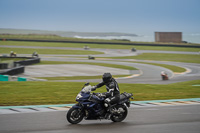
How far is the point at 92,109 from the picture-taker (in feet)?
32.7

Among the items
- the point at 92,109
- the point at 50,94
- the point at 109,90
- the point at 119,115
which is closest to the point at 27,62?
the point at 50,94

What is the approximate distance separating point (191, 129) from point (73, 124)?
357 centimetres

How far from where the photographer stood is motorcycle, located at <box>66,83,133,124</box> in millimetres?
9727

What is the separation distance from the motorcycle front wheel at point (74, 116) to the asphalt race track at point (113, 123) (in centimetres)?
15

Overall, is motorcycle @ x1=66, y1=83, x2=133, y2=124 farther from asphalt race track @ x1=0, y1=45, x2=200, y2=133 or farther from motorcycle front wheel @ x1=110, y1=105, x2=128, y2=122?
asphalt race track @ x1=0, y1=45, x2=200, y2=133

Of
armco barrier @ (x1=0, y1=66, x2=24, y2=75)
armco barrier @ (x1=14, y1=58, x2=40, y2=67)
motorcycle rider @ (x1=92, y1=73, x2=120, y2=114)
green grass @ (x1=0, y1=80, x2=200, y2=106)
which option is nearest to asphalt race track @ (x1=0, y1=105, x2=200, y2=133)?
motorcycle rider @ (x1=92, y1=73, x2=120, y2=114)

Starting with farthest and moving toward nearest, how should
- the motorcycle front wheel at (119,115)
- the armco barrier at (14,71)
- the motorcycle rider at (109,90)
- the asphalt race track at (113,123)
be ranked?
1. the armco barrier at (14,71)
2. the motorcycle front wheel at (119,115)
3. the motorcycle rider at (109,90)
4. the asphalt race track at (113,123)

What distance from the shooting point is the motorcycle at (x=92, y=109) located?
9.73m

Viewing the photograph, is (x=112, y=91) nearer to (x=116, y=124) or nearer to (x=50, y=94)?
(x=116, y=124)

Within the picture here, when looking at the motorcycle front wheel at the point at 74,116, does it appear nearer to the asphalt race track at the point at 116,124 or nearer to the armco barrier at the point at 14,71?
the asphalt race track at the point at 116,124

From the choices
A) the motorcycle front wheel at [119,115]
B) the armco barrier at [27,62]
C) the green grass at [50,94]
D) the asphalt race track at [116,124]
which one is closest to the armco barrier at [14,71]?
the armco barrier at [27,62]

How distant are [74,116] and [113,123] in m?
1.36

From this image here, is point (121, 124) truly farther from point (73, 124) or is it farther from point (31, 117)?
point (31, 117)

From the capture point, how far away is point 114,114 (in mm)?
10477
